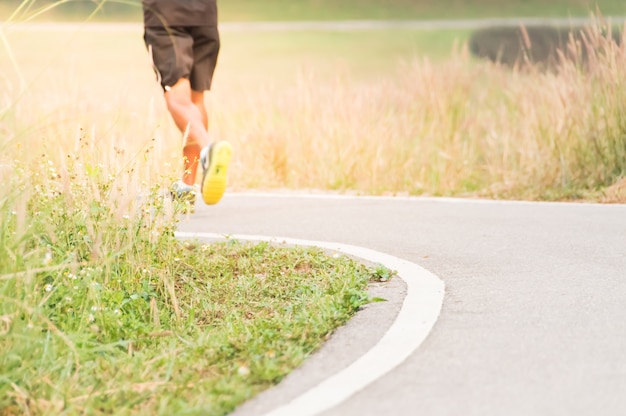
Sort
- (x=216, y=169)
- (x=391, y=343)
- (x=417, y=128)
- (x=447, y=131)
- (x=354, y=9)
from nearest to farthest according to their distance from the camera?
(x=391, y=343), (x=216, y=169), (x=447, y=131), (x=417, y=128), (x=354, y=9)

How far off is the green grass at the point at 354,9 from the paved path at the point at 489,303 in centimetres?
3415

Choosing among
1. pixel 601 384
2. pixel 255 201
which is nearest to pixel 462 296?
pixel 601 384

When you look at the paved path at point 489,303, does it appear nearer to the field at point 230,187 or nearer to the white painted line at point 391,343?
the white painted line at point 391,343

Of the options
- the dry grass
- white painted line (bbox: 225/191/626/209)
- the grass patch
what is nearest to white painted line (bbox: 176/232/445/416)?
the grass patch

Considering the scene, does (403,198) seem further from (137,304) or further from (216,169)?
(137,304)

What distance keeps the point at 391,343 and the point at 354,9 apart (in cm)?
4473

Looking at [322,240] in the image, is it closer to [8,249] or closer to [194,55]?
[194,55]

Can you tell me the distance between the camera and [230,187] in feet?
35.8

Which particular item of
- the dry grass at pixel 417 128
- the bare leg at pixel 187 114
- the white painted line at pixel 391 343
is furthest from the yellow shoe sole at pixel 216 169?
the dry grass at pixel 417 128

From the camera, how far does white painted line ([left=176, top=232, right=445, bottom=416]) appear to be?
13.0 ft

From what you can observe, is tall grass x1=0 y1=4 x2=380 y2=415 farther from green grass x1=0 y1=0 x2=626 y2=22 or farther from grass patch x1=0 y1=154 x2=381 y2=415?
green grass x1=0 y1=0 x2=626 y2=22

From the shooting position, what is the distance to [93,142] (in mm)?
5934

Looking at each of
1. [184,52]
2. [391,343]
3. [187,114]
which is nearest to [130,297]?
[391,343]

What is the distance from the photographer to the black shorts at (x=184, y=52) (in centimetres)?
775
